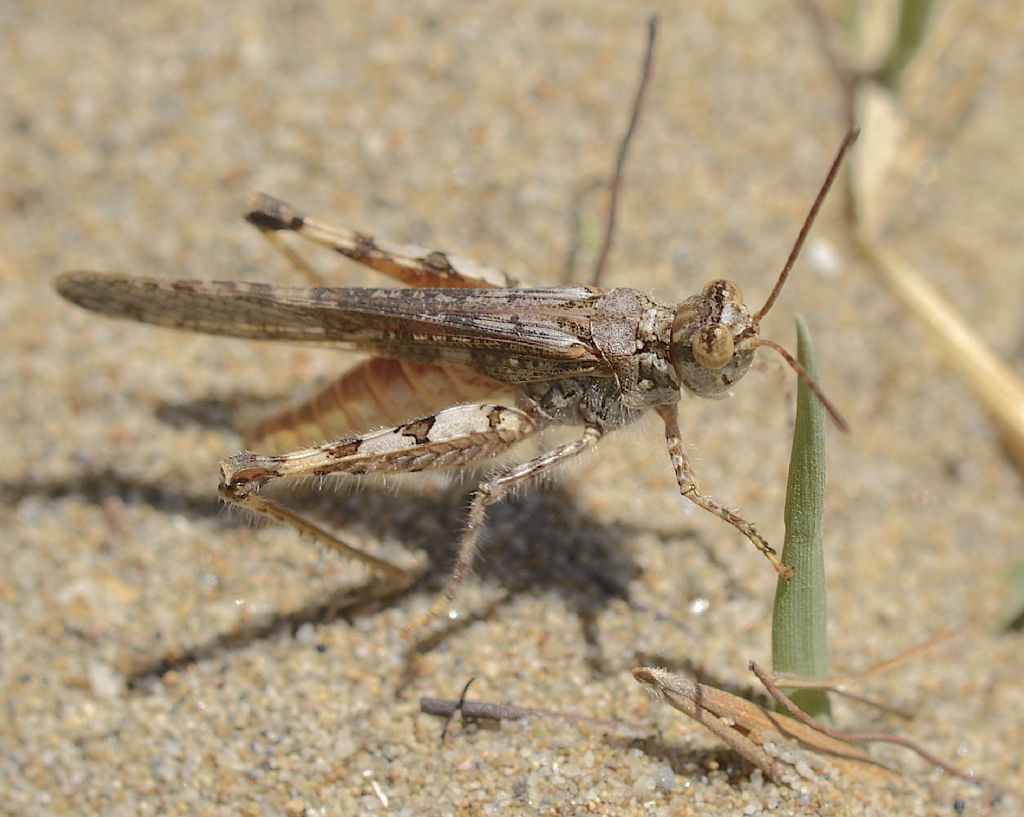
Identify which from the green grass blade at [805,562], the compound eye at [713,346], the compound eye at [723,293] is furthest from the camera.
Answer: the compound eye at [723,293]

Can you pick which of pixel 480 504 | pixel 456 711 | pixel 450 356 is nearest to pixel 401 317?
pixel 450 356

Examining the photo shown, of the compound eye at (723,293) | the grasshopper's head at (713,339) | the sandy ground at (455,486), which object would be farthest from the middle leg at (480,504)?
the compound eye at (723,293)

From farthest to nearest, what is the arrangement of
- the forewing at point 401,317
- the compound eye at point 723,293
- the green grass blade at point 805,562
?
the forewing at point 401,317, the compound eye at point 723,293, the green grass blade at point 805,562

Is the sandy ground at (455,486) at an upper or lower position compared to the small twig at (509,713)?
upper

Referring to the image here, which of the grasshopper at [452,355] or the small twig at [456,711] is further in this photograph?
the grasshopper at [452,355]

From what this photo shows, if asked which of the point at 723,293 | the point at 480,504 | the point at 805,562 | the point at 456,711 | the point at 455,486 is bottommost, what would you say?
the point at 456,711

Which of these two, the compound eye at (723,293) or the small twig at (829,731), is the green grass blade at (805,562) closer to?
the small twig at (829,731)

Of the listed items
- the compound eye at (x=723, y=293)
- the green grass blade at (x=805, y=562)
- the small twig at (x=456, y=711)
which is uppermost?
the compound eye at (x=723, y=293)

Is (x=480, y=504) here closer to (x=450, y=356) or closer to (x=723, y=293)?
(x=450, y=356)
